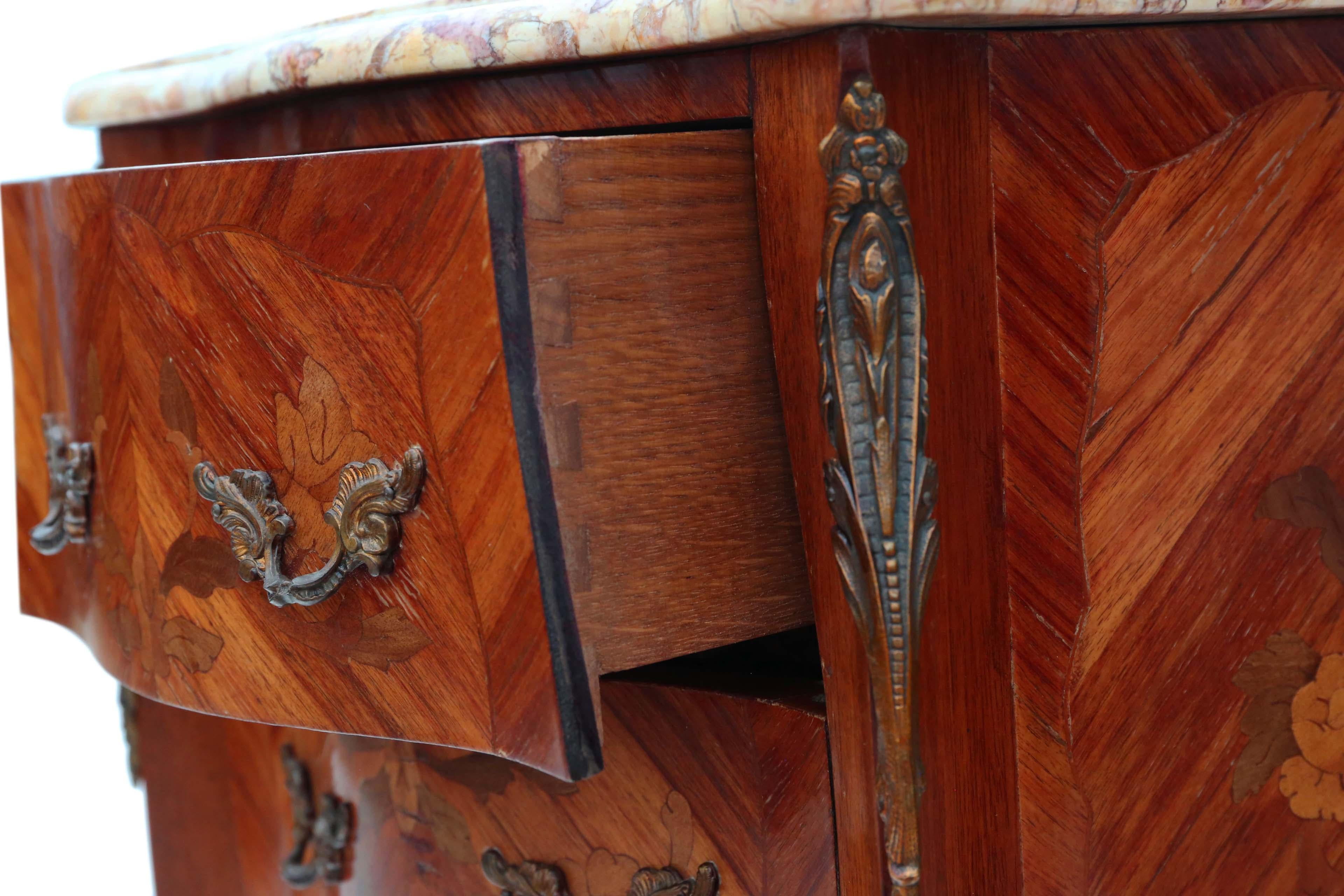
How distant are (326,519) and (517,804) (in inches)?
9.0

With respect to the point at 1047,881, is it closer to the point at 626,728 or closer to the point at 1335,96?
the point at 626,728

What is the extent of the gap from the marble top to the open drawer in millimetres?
50

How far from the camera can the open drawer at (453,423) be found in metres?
0.50

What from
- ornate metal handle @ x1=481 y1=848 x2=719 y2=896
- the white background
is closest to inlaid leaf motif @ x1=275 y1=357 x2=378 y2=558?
ornate metal handle @ x1=481 y1=848 x2=719 y2=896

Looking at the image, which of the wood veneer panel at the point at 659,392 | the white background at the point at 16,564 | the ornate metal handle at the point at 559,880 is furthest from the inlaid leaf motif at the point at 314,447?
the white background at the point at 16,564

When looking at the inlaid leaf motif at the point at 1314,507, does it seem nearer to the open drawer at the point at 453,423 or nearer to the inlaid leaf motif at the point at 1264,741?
the inlaid leaf motif at the point at 1264,741

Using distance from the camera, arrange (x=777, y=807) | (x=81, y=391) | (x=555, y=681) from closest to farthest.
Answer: (x=555, y=681), (x=777, y=807), (x=81, y=391)

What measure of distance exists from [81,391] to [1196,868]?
589 millimetres

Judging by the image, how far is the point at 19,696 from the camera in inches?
61.3

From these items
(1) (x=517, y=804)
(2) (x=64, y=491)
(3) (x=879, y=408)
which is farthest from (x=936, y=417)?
(2) (x=64, y=491)

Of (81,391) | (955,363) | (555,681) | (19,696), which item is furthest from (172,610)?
(19,696)

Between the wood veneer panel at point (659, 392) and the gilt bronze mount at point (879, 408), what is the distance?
5 centimetres

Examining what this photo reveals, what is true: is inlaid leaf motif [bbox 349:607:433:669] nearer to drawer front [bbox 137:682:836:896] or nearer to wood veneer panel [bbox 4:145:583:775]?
wood veneer panel [bbox 4:145:583:775]

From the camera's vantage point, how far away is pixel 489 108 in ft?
2.02
